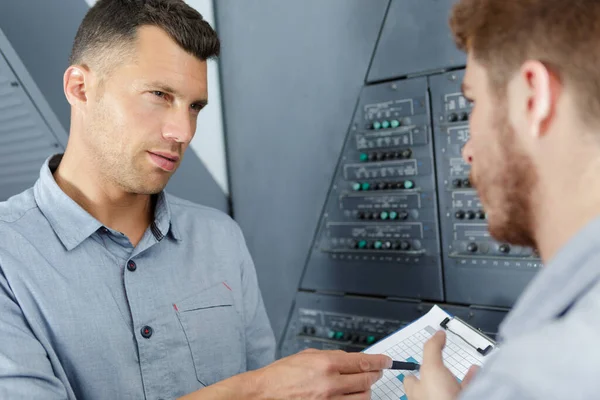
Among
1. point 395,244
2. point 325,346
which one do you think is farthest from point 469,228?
point 325,346

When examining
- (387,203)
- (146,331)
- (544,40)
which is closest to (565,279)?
(544,40)

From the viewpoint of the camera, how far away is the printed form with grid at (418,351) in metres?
1.10

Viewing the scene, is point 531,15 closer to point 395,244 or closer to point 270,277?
point 395,244

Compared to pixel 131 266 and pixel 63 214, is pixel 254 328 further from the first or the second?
pixel 63 214

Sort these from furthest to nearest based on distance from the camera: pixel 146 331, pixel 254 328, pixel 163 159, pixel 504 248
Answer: pixel 504 248 < pixel 254 328 < pixel 163 159 < pixel 146 331

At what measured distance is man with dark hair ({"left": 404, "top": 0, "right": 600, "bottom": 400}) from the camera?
531mm

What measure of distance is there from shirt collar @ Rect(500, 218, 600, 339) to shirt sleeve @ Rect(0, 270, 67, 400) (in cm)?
88

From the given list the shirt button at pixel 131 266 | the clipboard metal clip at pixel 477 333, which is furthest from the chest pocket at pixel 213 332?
the clipboard metal clip at pixel 477 333

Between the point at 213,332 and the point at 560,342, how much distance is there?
1030mm

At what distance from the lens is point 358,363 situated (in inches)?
41.5

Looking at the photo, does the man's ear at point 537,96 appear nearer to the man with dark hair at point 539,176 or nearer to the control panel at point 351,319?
the man with dark hair at point 539,176

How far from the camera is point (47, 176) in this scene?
1302 mm

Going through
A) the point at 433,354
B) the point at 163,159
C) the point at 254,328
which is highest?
the point at 163,159

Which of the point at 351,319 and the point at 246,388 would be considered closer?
the point at 246,388
